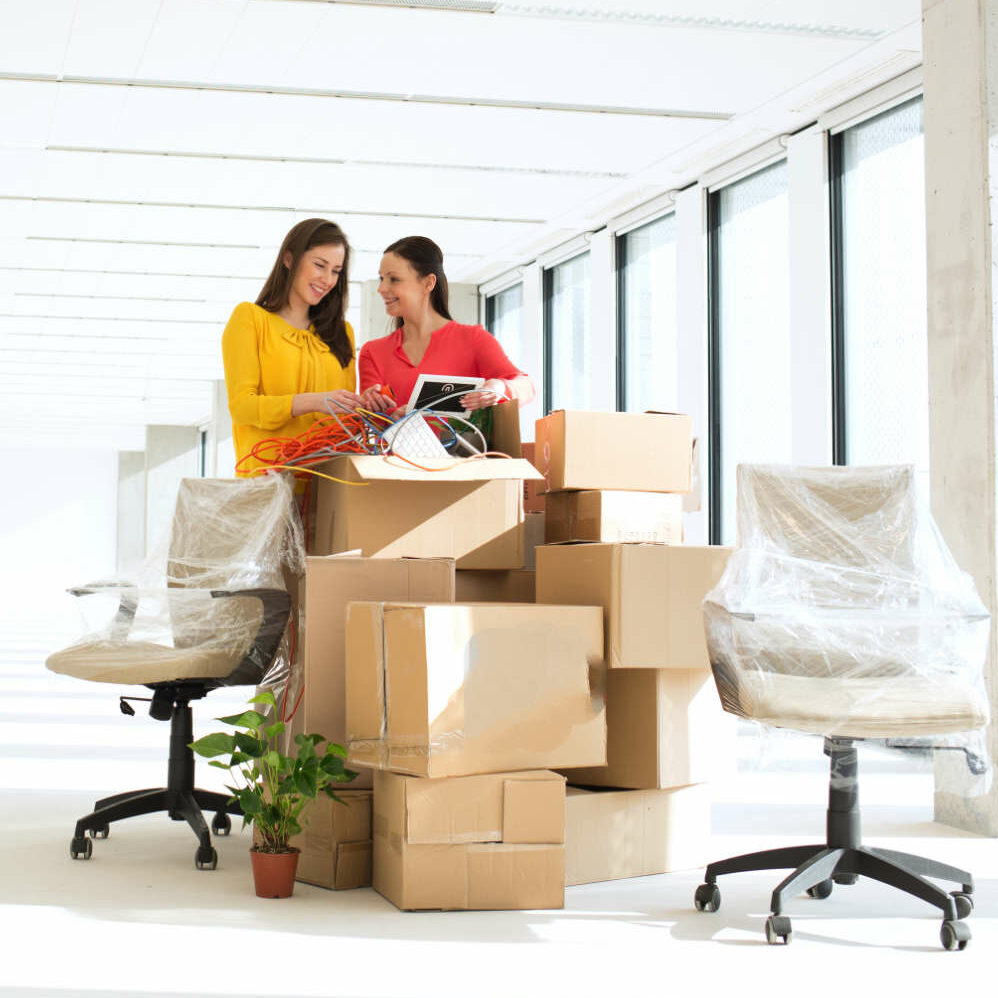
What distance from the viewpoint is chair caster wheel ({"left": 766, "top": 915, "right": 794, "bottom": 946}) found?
2199mm

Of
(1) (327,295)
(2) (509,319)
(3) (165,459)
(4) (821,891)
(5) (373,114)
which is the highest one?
(5) (373,114)

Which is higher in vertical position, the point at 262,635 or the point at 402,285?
the point at 402,285

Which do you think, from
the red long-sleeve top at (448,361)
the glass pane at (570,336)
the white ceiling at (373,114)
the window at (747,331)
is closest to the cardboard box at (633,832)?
the red long-sleeve top at (448,361)

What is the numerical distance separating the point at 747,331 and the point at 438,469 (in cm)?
340

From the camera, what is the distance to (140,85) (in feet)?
15.5

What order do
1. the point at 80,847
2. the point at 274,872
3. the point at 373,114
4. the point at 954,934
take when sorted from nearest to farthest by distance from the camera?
the point at 954,934 → the point at 274,872 → the point at 80,847 → the point at 373,114

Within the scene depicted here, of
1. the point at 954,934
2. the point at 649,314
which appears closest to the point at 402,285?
the point at 954,934

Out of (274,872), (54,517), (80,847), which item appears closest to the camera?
(274,872)

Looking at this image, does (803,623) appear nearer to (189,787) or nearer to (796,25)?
(189,787)

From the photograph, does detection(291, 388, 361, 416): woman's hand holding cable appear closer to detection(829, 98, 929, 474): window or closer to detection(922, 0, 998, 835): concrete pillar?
detection(922, 0, 998, 835): concrete pillar

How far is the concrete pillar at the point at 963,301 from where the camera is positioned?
3.27 m

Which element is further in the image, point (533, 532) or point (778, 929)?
point (533, 532)

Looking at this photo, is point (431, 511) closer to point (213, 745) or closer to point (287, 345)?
point (287, 345)

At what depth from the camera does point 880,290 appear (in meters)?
4.96
